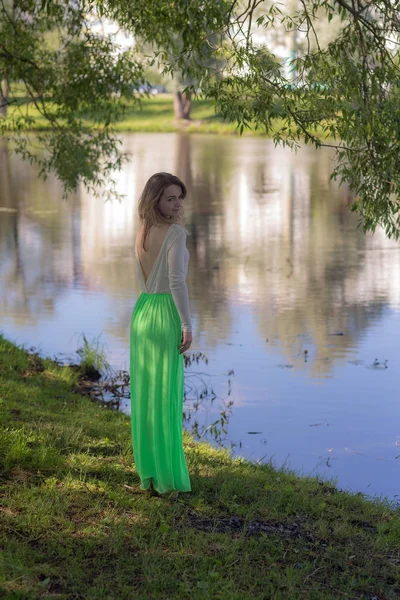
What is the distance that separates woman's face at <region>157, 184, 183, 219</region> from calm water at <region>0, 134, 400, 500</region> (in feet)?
12.0

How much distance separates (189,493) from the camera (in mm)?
6602

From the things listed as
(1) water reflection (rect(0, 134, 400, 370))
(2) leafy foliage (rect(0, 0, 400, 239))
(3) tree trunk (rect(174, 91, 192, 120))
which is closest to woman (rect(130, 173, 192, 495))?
(2) leafy foliage (rect(0, 0, 400, 239))

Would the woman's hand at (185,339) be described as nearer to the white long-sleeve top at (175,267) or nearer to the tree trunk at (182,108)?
the white long-sleeve top at (175,267)

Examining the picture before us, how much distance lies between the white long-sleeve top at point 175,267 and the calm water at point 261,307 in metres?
3.32

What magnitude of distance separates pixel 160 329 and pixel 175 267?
0.43 m

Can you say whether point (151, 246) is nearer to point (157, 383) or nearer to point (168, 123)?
point (157, 383)

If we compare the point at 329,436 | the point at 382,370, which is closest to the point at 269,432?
the point at 329,436

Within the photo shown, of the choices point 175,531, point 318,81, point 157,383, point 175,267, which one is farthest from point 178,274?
point 318,81

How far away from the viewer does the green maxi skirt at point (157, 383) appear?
6207 millimetres

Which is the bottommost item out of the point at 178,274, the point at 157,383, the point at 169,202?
the point at 157,383

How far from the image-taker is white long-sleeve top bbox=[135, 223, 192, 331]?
608cm

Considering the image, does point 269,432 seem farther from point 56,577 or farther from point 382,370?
point 56,577

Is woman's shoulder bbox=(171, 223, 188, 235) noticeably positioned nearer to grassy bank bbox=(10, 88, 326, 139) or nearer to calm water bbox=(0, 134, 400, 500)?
calm water bbox=(0, 134, 400, 500)

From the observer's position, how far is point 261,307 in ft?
51.8
